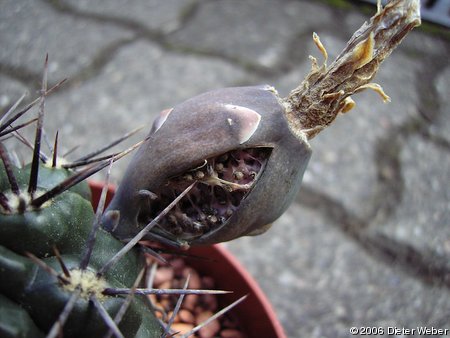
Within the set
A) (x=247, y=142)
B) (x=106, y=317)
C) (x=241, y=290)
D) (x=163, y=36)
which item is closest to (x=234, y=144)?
(x=247, y=142)

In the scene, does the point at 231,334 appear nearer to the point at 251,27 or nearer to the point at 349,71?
the point at 349,71

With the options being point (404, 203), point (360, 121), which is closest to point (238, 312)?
point (404, 203)

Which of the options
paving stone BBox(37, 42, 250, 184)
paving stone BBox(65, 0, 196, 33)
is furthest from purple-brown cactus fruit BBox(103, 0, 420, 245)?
paving stone BBox(65, 0, 196, 33)

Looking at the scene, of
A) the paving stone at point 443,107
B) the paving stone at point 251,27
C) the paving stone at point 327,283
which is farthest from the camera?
the paving stone at point 251,27

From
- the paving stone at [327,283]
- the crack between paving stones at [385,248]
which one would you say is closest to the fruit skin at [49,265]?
the paving stone at [327,283]

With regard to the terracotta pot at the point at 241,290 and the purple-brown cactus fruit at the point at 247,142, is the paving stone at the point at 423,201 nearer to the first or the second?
A: the terracotta pot at the point at 241,290

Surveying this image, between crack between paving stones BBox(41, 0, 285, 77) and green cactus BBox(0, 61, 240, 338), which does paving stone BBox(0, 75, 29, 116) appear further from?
green cactus BBox(0, 61, 240, 338)

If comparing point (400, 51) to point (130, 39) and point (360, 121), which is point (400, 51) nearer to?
point (360, 121)
